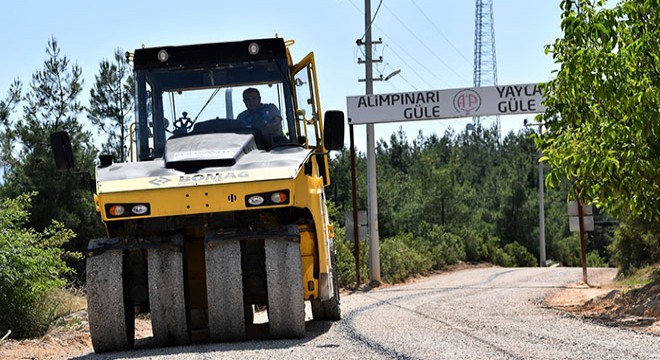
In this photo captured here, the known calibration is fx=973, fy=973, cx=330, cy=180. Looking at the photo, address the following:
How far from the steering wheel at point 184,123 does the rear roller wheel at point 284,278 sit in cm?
259

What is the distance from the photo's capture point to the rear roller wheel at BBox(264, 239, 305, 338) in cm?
995

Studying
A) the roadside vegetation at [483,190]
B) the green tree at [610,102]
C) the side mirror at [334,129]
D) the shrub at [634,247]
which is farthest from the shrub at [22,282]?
the shrub at [634,247]

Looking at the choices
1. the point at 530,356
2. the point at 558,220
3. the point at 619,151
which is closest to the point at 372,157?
the point at 619,151

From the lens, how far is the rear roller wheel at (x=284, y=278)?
9.95m

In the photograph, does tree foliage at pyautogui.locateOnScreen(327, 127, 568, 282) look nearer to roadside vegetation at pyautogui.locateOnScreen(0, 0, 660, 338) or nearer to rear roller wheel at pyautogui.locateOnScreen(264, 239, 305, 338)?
roadside vegetation at pyautogui.locateOnScreen(0, 0, 660, 338)

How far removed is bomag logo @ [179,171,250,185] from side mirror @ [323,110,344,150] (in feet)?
6.20

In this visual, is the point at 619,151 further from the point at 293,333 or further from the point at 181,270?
the point at 181,270

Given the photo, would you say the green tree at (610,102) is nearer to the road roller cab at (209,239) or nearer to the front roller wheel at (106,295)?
the road roller cab at (209,239)

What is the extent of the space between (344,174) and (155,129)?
1775 inches

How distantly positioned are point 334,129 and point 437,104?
16715 millimetres

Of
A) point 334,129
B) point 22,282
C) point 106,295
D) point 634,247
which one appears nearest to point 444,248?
point 634,247

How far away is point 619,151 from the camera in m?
13.3

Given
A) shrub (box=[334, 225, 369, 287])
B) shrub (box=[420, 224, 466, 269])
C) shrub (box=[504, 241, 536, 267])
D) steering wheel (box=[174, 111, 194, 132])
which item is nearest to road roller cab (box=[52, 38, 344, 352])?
steering wheel (box=[174, 111, 194, 132])

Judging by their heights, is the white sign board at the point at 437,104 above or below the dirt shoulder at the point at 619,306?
above
